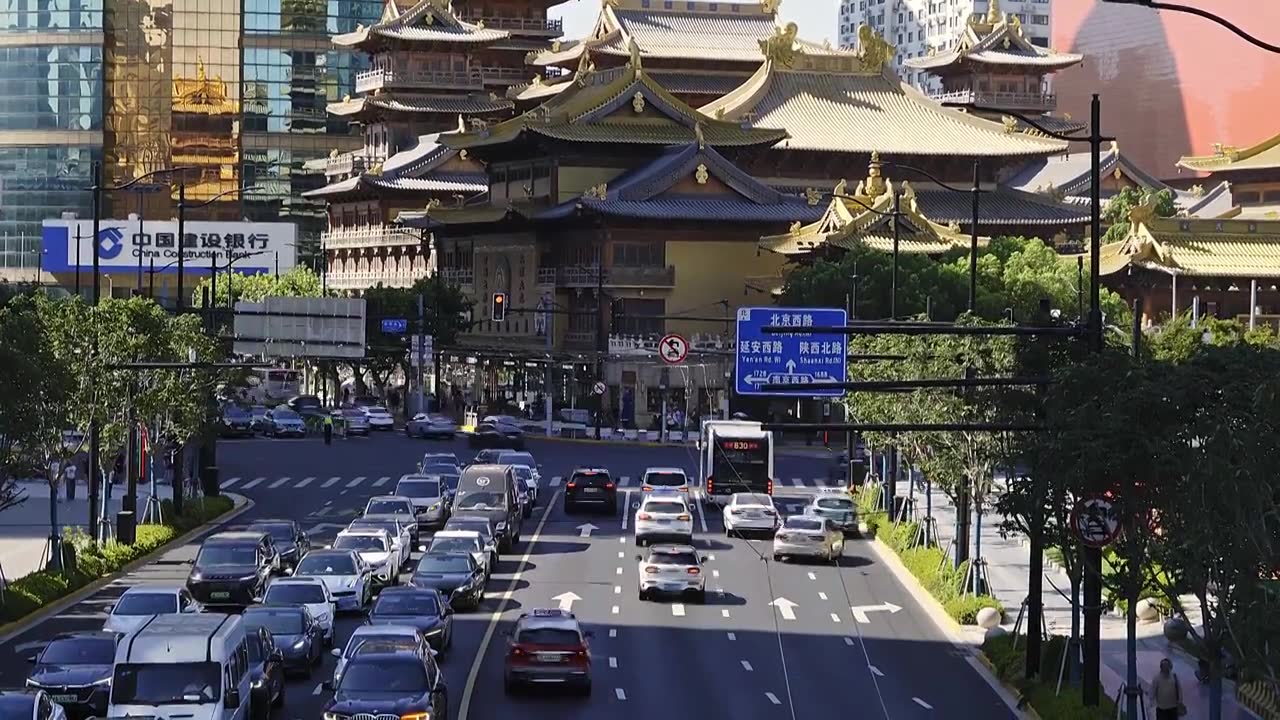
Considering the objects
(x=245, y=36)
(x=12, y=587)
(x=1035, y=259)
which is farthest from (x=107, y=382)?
(x=245, y=36)

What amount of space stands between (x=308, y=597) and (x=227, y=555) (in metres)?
5.85

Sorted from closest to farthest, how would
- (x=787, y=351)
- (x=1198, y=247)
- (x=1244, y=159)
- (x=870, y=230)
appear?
(x=787, y=351) → (x=1198, y=247) → (x=870, y=230) → (x=1244, y=159)

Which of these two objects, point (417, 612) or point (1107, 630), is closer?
point (417, 612)

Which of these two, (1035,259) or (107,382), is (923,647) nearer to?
(107,382)

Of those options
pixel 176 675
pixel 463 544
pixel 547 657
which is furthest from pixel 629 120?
pixel 176 675

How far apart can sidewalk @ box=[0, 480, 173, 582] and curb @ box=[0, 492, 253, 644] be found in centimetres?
170

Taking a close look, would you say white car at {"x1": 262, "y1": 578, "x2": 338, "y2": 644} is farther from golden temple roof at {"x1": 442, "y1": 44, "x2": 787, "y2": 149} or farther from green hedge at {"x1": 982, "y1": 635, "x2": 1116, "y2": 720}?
golden temple roof at {"x1": 442, "y1": 44, "x2": 787, "y2": 149}

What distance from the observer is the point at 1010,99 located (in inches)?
5620

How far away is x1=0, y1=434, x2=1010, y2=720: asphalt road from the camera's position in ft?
118

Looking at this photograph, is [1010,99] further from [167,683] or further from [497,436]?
[167,683]

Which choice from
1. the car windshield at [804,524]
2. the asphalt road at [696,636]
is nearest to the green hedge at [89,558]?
the asphalt road at [696,636]

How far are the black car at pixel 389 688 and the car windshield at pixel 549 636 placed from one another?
4.10m

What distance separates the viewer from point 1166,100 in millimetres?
167625

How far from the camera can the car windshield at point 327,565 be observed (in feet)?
147
